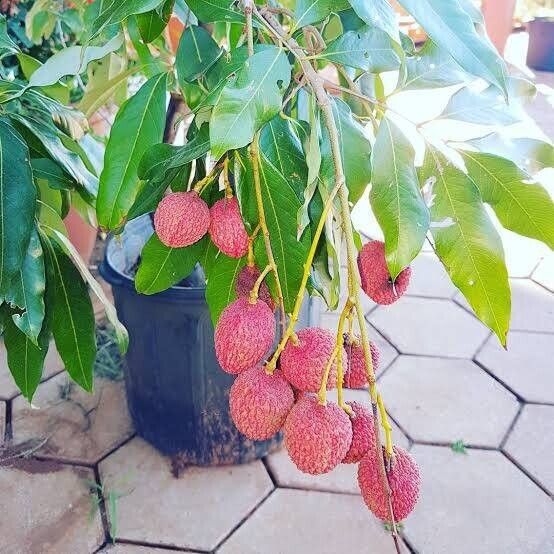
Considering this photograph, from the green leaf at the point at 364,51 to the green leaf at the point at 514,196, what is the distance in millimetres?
107

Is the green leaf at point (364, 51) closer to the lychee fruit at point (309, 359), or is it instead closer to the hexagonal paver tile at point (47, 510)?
the lychee fruit at point (309, 359)

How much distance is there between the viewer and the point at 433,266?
2123 mm

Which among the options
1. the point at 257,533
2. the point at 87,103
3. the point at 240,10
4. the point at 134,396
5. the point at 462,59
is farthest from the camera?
the point at 134,396

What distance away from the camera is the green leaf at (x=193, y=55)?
68 cm

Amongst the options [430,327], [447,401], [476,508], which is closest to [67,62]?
[476,508]

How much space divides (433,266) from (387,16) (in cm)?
170

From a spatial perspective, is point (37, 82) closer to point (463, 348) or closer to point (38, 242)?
point (38, 242)

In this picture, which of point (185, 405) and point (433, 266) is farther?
point (433, 266)

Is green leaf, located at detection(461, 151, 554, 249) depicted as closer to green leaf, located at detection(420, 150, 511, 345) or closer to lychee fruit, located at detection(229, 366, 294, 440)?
green leaf, located at detection(420, 150, 511, 345)

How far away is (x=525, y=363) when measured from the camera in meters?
1.67

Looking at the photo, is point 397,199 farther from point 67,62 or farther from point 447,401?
point 447,401

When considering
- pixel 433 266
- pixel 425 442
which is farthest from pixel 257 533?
pixel 433 266

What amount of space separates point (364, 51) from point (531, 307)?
1.50 meters

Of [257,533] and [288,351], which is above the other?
[288,351]
